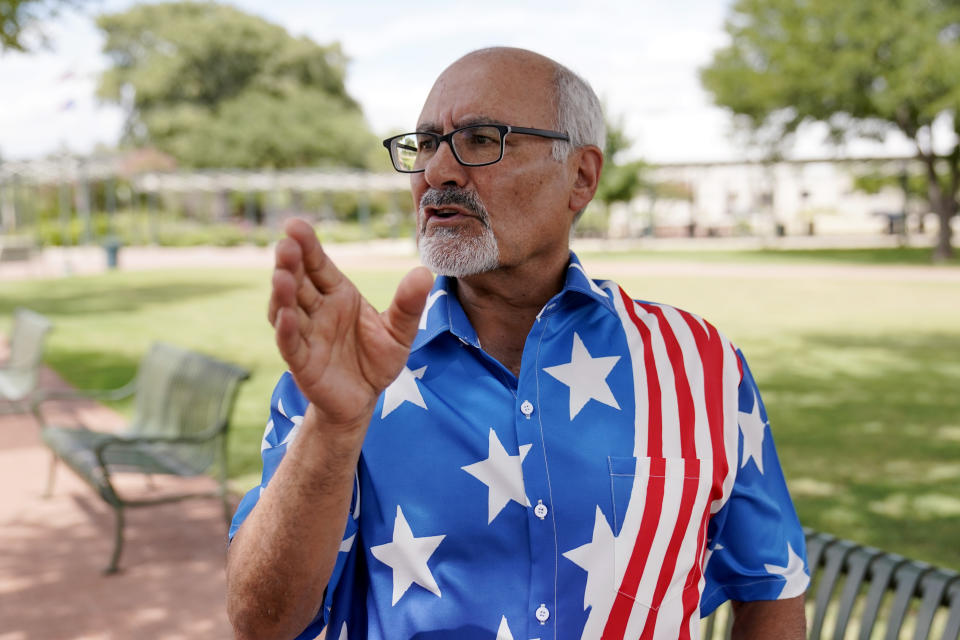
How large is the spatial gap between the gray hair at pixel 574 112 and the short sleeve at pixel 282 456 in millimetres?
793

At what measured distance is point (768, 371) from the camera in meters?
10.7

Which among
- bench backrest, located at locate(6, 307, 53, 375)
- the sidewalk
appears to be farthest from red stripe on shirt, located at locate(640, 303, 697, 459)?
bench backrest, located at locate(6, 307, 53, 375)

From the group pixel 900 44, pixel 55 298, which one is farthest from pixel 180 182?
pixel 900 44

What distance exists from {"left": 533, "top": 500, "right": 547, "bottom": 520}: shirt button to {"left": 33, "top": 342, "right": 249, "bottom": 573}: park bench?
4116 mm

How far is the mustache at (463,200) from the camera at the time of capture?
200 cm

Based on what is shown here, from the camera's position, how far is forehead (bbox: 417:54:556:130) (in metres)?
2.00

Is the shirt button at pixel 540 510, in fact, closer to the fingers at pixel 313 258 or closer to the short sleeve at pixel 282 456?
the short sleeve at pixel 282 456

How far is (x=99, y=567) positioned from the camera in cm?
536

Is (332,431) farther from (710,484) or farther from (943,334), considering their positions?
(943,334)

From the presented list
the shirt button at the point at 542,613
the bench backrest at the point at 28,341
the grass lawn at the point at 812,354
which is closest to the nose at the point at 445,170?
the shirt button at the point at 542,613

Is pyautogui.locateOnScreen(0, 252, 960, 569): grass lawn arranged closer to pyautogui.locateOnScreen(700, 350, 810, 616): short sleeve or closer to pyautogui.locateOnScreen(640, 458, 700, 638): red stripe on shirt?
pyautogui.locateOnScreen(700, 350, 810, 616): short sleeve

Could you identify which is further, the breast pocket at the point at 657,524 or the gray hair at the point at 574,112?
the gray hair at the point at 574,112

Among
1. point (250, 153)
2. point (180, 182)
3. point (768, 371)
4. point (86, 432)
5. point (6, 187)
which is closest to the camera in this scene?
point (86, 432)

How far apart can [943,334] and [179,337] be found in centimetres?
1078
